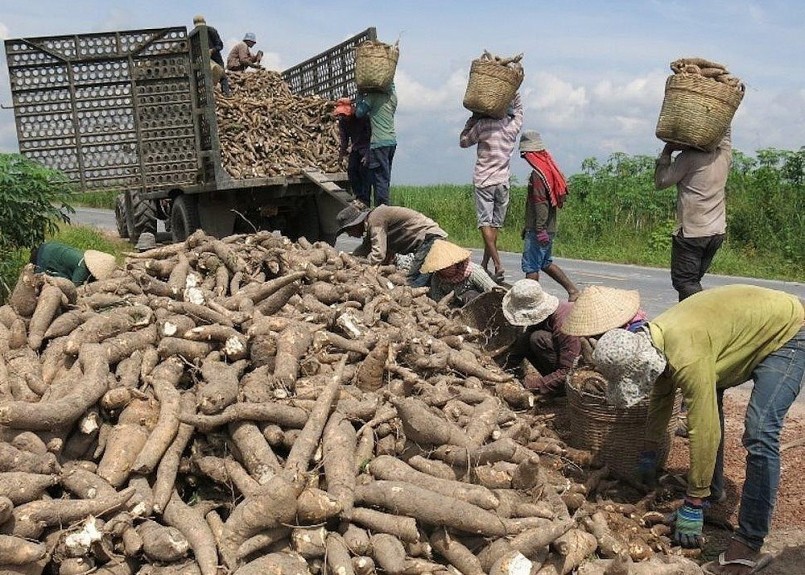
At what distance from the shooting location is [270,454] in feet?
11.2

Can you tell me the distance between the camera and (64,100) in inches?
326

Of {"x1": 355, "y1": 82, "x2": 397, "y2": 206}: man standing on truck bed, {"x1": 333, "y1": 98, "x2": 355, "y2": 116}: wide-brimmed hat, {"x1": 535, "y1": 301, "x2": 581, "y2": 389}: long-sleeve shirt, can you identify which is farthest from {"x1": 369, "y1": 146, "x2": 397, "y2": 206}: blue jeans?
{"x1": 535, "y1": 301, "x2": 581, "y2": 389}: long-sleeve shirt

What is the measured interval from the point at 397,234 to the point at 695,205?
2.80 meters

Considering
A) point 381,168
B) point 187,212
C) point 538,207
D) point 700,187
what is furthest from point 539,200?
point 187,212

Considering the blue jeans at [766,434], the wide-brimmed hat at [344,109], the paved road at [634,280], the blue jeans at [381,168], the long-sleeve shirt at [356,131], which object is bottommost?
the paved road at [634,280]

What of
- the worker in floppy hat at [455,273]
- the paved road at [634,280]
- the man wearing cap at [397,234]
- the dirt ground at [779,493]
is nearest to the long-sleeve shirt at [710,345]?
the dirt ground at [779,493]

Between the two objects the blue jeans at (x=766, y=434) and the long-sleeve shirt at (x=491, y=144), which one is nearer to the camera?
the blue jeans at (x=766, y=434)

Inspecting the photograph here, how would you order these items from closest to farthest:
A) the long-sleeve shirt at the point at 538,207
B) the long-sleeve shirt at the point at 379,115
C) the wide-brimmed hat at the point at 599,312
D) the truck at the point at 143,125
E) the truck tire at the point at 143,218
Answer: the wide-brimmed hat at the point at 599,312, the long-sleeve shirt at the point at 538,207, the truck at the point at 143,125, the long-sleeve shirt at the point at 379,115, the truck tire at the point at 143,218

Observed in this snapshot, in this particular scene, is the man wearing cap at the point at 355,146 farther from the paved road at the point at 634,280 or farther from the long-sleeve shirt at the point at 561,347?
the long-sleeve shirt at the point at 561,347

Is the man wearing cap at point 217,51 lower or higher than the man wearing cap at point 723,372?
higher

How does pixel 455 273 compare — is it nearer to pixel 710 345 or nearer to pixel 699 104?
pixel 699 104

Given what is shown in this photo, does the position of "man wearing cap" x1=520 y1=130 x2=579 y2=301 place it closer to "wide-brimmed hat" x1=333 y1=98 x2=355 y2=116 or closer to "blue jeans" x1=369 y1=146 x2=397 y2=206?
"blue jeans" x1=369 y1=146 x2=397 y2=206

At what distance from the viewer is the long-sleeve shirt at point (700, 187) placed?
5527 millimetres

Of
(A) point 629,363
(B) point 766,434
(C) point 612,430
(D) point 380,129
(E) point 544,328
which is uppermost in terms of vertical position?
(D) point 380,129
